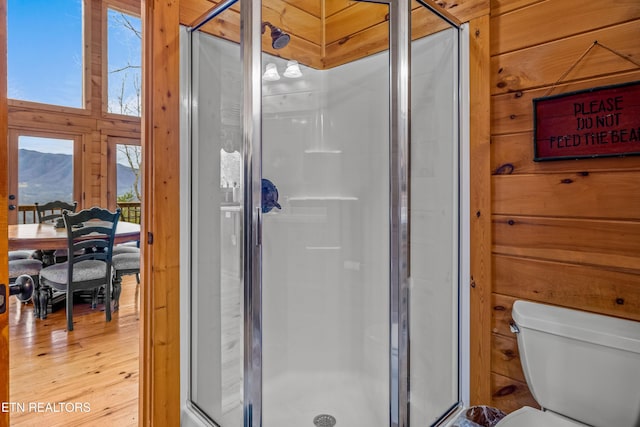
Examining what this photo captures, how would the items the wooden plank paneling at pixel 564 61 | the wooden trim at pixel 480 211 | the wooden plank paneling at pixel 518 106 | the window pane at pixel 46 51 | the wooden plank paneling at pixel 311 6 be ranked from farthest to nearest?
1. the window pane at pixel 46 51
2. the wooden plank paneling at pixel 311 6
3. the wooden trim at pixel 480 211
4. the wooden plank paneling at pixel 518 106
5. the wooden plank paneling at pixel 564 61

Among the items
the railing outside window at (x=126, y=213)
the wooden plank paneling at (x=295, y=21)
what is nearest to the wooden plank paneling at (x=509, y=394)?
the wooden plank paneling at (x=295, y=21)

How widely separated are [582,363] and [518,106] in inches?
41.6

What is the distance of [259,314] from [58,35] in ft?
19.3

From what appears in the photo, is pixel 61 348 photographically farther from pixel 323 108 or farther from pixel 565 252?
pixel 565 252

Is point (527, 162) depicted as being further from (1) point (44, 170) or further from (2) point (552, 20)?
(1) point (44, 170)

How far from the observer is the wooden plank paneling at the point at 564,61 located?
135 cm

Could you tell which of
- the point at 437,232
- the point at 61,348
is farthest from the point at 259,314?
the point at 61,348

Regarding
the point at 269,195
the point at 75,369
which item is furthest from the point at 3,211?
the point at 75,369

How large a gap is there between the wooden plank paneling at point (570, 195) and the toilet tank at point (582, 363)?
40 centimetres

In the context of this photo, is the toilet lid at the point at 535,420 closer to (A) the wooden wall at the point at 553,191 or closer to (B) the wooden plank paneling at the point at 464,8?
(A) the wooden wall at the point at 553,191

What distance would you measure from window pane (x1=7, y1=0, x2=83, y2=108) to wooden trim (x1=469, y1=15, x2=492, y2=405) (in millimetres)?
5518

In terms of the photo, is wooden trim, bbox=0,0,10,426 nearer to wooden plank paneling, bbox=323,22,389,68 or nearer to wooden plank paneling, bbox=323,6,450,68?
wooden plank paneling, bbox=323,6,450,68

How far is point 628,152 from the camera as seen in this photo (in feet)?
4.39

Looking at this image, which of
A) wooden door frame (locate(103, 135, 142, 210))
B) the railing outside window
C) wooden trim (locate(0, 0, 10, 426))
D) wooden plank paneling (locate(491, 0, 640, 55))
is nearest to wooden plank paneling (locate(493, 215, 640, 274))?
wooden plank paneling (locate(491, 0, 640, 55))
